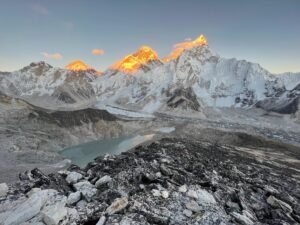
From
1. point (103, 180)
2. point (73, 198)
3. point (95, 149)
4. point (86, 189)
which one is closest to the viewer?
point (73, 198)

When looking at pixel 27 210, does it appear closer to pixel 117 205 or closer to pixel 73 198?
pixel 73 198

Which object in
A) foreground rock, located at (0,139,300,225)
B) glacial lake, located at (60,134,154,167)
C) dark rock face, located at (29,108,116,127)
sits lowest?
glacial lake, located at (60,134,154,167)

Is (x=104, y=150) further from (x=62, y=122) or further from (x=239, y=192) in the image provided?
(x=239, y=192)

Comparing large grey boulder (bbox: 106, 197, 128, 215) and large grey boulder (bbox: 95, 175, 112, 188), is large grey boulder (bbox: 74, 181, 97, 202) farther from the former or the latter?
large grey boulder (bbox: 106, 197, 128, 215)

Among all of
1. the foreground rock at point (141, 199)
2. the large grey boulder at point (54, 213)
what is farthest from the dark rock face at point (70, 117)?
the large grey boulder at point (54, 213)

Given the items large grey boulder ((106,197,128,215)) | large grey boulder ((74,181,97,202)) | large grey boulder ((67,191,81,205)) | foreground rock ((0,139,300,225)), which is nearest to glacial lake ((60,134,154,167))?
Result: foreground rock ((0,139,300,225))

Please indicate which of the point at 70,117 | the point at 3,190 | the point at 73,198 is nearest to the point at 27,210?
the point at 73,198
